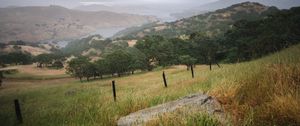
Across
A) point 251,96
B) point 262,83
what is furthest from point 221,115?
point 262,83

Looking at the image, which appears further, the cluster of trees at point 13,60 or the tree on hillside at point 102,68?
the cluster of trees at point 13,60

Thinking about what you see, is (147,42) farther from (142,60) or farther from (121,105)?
(121,105)

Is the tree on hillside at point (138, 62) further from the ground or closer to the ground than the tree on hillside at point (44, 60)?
further from the ground

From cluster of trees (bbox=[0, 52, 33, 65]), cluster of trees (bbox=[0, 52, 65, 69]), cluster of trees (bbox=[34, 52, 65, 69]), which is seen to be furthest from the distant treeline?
cluster of trees (bbox=[0, 52, 33, 65])

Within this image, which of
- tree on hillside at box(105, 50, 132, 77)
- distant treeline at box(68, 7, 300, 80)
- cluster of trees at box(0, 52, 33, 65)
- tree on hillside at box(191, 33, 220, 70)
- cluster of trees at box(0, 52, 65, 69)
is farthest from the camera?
cluster of trees at box(0, 52, 33, 65)

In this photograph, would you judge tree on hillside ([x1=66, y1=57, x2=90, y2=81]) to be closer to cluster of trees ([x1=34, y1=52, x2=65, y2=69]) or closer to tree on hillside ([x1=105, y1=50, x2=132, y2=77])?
tree on hillside ([x1=105, y1=50, x2=132, y2=77])

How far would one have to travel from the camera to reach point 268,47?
88938 mm

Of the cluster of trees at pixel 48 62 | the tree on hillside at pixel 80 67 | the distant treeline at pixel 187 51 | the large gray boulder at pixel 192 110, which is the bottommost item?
the cluster of trees at pixel 48 62

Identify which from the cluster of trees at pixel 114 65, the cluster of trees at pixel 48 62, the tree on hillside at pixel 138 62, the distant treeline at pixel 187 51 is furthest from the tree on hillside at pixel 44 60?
the tree on hillside at pixel 138 62

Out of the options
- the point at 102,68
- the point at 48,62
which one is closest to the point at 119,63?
the point at 102,68

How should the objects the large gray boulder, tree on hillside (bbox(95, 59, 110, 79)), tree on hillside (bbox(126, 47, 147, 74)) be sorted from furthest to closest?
tree on hillside (bbox(95, 59, 110, 79)) → tree on hillside (bbox(126, 47, 147, 74)) → the large gray boulder

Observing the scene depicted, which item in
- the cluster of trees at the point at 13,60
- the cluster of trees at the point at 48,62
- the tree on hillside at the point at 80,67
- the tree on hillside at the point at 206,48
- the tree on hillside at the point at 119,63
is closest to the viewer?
the tree on hillside at the point at 119,63

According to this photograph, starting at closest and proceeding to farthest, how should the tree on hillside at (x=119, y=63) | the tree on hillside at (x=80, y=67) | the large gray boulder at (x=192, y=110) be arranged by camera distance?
the large gray boulder at (x=192, y=110) < the tree on hillside at (x=119, y=63) < the tree on hillside at (x=80, y=67)

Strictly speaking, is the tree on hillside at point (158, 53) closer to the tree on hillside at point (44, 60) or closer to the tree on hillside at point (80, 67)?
the tree on hillside at point (80, 67)
